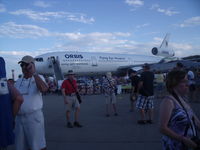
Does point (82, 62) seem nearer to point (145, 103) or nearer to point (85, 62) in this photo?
point (85, 62)

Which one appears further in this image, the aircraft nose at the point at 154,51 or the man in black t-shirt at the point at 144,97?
the aircraft nose at the point at 154,51

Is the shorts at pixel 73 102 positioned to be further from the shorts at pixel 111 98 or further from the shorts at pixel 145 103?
the shorts at pixel 111 98

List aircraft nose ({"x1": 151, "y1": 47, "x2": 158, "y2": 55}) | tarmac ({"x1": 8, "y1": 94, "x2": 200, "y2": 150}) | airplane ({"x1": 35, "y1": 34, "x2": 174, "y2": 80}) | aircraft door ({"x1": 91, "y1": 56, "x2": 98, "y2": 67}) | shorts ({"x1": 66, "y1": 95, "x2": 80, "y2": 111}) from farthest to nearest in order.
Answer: aircraft nose ({"x1": 151, "y1": 47, "x2": 158, "y2": 55}) < aircraft door ({"x1": 91, "y1": 56, "x2": 98, "y2": 67}) < airplane ({"x1": 35, "y1": 34, "x2": 174, "y2": 80}) < shorts ({"x1": 66, "y1": 95, "x2": 80, "y2": 111}) < tarmac ({"x1": 8, "y1": 94, "x2": 200, "y2": 150})

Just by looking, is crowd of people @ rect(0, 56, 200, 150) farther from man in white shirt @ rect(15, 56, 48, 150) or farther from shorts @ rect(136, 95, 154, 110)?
shorts @ rect(136, 95, 154, 110)

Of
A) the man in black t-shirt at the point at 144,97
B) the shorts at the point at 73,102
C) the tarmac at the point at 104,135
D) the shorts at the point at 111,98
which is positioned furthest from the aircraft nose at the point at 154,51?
the shorts at the point at 73,102

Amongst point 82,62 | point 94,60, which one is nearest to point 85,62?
point 82,62

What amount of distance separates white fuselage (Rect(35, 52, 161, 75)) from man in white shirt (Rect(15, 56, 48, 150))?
22944 millimetres

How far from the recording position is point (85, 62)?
1163 inches

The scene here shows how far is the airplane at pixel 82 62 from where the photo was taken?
26.6 m

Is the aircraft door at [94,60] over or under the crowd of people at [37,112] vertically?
over

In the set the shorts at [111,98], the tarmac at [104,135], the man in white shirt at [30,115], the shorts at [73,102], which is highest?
the man in white shirt at [30,115]

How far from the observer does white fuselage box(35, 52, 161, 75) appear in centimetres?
2673

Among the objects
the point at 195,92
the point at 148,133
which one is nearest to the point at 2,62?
the point at 148,133

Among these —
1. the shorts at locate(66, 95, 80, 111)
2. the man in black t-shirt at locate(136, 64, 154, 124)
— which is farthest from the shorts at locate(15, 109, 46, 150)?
the man in black t-shirt at locate(136, 64, 154, 124)
